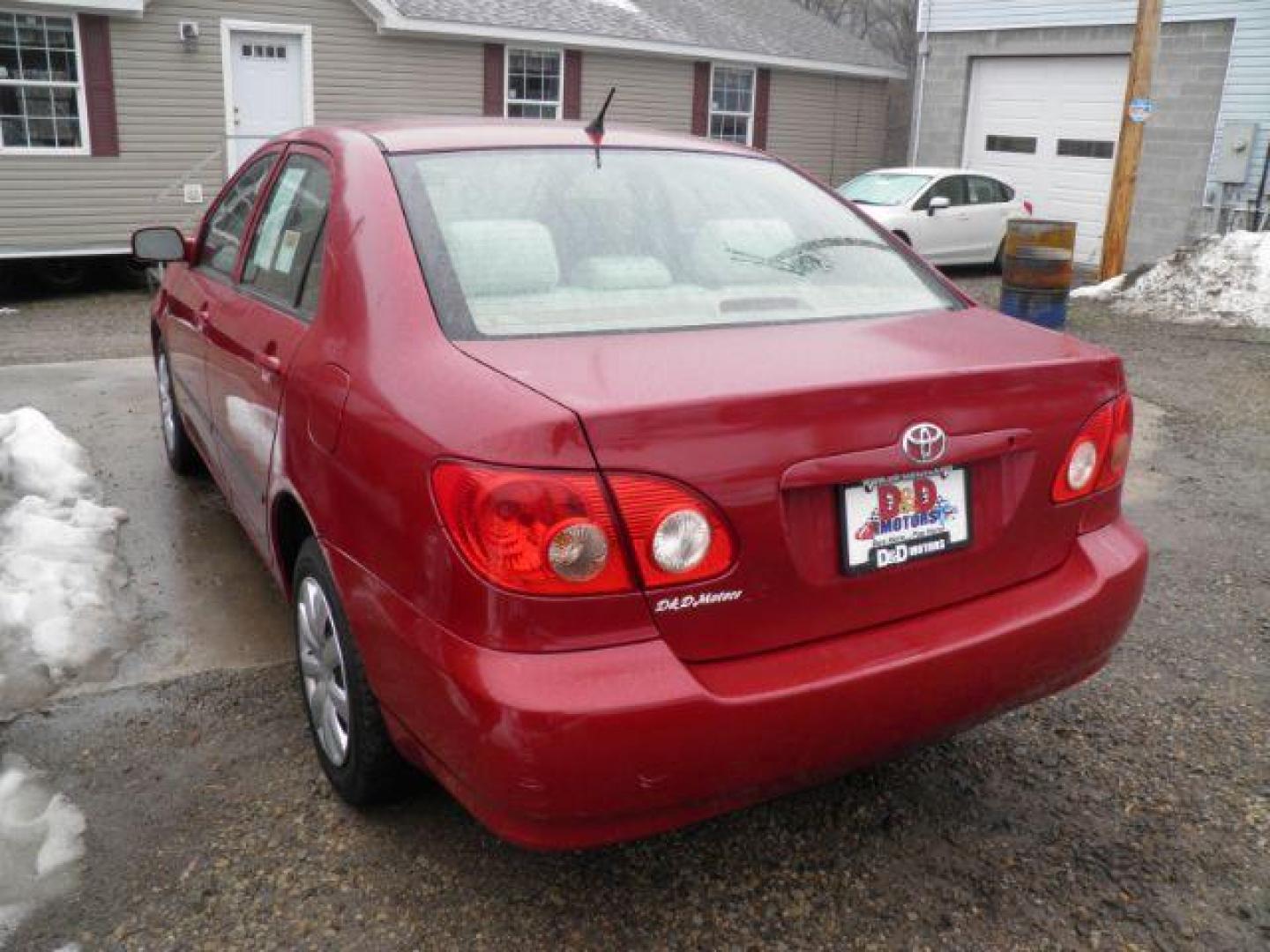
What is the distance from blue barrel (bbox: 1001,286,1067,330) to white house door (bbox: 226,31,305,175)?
904 centimetres

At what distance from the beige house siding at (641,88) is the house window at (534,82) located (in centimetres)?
45

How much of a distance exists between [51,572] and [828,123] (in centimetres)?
1873

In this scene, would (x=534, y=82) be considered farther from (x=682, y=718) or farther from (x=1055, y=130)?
(x=682, y=718)

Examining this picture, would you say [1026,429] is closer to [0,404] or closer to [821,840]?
[821,840]

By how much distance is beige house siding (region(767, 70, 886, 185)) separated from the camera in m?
19.6

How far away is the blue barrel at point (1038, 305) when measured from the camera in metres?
10.0

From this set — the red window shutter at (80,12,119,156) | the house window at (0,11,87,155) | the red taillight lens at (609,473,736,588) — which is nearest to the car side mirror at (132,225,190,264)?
the red taillight lens at (609,473,736,588)

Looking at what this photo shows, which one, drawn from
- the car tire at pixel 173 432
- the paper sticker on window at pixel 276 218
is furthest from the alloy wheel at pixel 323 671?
the car tire at pixel 173 432

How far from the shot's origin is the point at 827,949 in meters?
2.33

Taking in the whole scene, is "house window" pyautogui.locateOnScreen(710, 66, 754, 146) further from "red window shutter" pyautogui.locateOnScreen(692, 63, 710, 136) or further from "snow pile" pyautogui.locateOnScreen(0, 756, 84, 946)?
"snow pile" pyautogui.locateOnScreen(0, 756, 84, 946)

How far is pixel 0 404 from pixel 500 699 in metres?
6.13

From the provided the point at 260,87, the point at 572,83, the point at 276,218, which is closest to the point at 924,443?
the point at 276,218

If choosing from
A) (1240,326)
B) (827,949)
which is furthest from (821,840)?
(1240,326)

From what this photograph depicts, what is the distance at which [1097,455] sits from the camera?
2516mm
